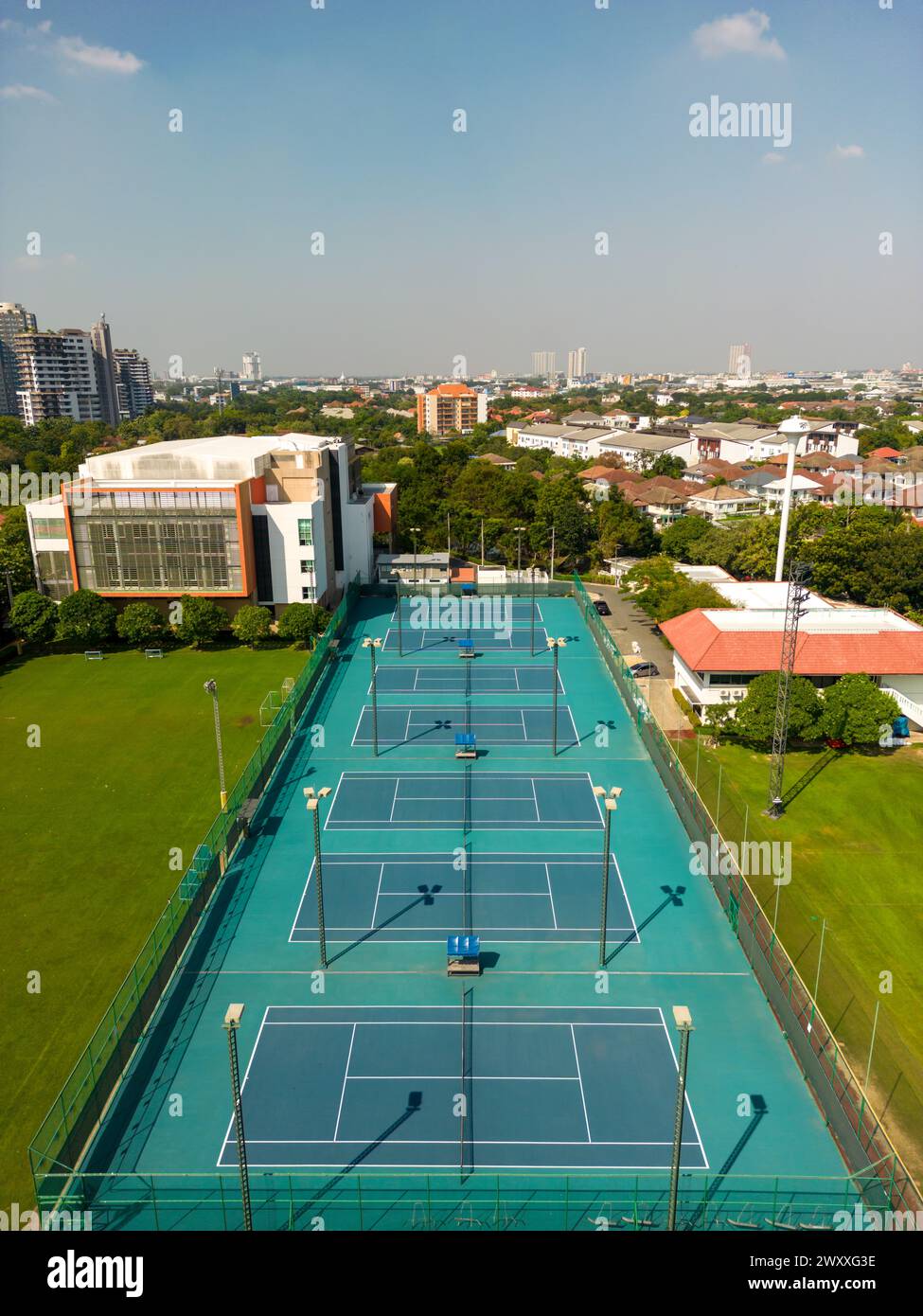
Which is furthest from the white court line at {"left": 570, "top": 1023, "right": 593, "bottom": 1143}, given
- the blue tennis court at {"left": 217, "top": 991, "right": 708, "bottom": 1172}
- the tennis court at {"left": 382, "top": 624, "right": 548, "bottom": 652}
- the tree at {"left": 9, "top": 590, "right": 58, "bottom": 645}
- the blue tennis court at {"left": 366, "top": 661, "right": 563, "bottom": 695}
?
the tree at {"left": 9, "top": 590, "right": 58, "bottom": 645}

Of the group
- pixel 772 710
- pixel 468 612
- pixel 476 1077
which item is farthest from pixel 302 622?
pixel 476 1077

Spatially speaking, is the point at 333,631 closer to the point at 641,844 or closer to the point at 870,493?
the point at 641,844

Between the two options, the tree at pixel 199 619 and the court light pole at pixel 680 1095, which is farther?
the tree at pixel 199 619

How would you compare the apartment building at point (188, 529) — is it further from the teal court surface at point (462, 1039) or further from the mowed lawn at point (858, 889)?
the mowed lawn at point (858, 889)

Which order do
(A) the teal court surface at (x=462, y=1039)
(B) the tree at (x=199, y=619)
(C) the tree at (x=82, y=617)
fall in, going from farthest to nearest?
(B) the tree at (x=199, y=619)
(C) the tree at (x=82, y=617)
(A) the teal court surface at (x=462, y=1039)

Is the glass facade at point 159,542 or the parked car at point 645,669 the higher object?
the glass facade at point 159,542

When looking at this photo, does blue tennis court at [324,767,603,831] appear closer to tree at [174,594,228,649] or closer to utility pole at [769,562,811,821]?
utility pole at [769,562,811,821]

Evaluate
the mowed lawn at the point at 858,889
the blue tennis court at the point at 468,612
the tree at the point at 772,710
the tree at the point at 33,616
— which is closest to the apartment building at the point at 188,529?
the tree at the point at 33,616
